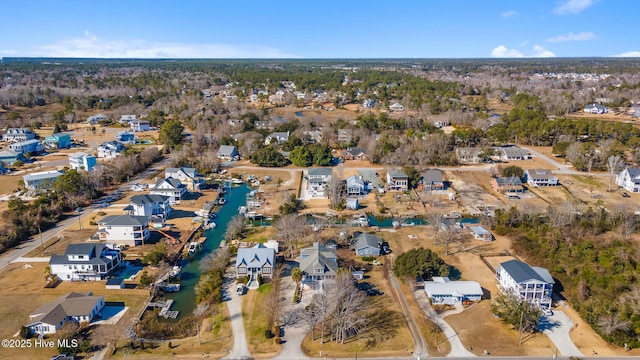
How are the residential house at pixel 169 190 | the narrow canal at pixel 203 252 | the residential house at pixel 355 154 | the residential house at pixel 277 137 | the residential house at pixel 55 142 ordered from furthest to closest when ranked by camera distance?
the residential house at pixel 277 137 → the residential house at pixel 55 142 → the residential house at pixel 355 154 → the residential house at pixel 169 190 → the narrow canal at pixel 203 252

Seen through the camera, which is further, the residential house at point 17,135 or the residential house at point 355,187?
the residential house at point 17,135

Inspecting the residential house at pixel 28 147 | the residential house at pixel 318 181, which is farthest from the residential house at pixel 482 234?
the residential house at pixel 28 147

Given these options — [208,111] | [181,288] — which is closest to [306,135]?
[208,111]

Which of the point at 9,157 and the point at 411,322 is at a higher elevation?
the point at 9,157

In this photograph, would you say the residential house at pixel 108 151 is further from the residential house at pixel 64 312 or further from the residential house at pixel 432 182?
the residential house at pixel 432 182

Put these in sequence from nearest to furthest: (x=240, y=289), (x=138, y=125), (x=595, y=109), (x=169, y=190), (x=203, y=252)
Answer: (x=240, y=289) < (x=203, y=252) < (x=169, y=190) < (x=138, y=125) < (x=595, y=109)

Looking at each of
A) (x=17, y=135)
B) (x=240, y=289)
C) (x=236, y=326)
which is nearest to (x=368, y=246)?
(x=240, y=289)

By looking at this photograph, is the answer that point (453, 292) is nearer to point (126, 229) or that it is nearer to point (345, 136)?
point (126, 229)

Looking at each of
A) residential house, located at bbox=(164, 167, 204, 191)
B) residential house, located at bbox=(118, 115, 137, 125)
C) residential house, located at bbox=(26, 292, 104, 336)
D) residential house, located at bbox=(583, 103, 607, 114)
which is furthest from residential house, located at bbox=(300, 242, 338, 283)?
residential house, located at bbox=(583, 103, 607, 114)
